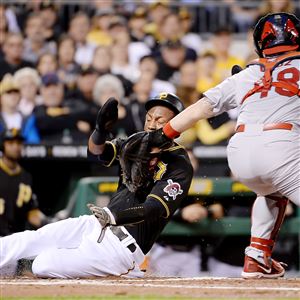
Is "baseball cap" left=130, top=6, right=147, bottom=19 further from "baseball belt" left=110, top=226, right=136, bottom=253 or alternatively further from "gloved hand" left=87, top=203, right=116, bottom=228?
"gloved hand" left=87, top=203, right=116, bottom=228

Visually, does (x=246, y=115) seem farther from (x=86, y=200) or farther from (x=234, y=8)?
(x=234, y=8)

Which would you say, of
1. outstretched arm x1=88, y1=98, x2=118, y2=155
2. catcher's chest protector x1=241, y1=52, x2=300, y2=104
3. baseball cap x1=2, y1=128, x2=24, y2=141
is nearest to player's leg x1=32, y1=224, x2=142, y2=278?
outstretched arm x1=88, y1=98, x2=118, y2=155

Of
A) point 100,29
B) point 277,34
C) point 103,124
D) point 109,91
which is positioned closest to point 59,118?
point 109,91

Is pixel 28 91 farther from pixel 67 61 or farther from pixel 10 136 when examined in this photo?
pixel 10 136

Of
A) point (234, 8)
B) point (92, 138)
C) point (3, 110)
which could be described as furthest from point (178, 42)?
point (92, 138)

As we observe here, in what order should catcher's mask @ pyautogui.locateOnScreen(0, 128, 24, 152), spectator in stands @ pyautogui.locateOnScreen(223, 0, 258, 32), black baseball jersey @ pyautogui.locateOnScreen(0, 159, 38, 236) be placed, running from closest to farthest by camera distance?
black baseball jersey @ pyautogui.locateOnScreen(0, 159, 38, 236) < catcher's mask @ pyautogui.locateOnScreen(0, 128, 24, 152) < spectator in stands @ pyautogui.locateOnScreen(223, 0, 258, 32)

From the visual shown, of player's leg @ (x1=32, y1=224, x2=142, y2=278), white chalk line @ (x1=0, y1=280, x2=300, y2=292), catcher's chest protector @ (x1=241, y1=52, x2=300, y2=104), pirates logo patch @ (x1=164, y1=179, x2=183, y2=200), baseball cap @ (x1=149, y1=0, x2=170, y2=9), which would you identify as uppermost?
baseball cap @ (x1=149, y1=0, x2=170, y2=9)

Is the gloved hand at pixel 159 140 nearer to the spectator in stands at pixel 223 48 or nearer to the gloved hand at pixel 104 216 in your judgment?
the gloved hand at pixel 104 216
